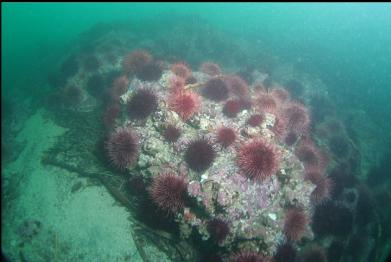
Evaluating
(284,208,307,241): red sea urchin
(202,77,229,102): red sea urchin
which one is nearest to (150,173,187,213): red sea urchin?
(284,208,307,241): red sea urchin

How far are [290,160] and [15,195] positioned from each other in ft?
28.6

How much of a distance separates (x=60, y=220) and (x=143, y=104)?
421cm

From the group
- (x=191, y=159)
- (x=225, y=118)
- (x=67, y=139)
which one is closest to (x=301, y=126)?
(x=225, y=118)

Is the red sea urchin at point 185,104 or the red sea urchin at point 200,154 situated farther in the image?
the red sea urchin at point 185,104

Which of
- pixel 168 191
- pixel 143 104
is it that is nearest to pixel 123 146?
pixel 143 104

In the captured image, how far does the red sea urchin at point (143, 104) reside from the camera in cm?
976

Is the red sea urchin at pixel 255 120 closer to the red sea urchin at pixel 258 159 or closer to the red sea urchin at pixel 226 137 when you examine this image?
the red sea urchin at pixel 226 137

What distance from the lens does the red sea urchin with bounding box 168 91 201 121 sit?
941 cm

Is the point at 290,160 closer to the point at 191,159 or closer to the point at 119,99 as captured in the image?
the point at 191,159

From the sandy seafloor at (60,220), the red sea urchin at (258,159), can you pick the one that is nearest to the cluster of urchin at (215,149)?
the red sea urchin at (258,159)

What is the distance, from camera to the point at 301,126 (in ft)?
36.2

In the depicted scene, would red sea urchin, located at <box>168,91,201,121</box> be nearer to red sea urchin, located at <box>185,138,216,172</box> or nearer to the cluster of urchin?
the cluster of urchin

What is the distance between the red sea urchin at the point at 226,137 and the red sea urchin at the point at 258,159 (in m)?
0.79

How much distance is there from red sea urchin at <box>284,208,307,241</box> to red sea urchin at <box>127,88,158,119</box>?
5.13 m
